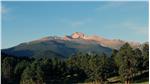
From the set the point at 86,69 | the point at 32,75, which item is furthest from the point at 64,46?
the point at 32,75

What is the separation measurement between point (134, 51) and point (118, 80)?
2.75 metres

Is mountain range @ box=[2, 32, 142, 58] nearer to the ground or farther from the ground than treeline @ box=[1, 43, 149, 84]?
farther from the ground

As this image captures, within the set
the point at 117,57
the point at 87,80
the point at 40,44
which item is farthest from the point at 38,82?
the point at 40,44

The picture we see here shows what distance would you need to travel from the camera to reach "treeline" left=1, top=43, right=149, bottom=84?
23.8 m

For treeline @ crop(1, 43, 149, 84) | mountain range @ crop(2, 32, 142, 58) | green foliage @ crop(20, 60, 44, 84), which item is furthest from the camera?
mountain range @ crop(2, 32, 142, 58)

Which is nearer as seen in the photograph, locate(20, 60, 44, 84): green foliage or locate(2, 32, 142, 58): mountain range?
locate(20, 60, 44, 84): green foliage

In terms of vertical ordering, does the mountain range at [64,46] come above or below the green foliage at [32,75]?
above

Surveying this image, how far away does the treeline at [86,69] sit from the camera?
23844 millimetres

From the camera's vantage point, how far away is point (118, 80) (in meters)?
25.3

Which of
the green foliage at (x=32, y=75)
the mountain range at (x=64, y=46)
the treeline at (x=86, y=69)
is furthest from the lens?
the mountain range at (x=64, y=46)

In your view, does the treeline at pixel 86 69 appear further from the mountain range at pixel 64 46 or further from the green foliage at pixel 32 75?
the mountain range at pixel 64 46

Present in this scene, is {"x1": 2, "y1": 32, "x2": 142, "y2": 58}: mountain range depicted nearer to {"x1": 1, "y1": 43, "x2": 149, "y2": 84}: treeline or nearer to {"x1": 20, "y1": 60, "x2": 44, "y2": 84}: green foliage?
{"x1": 1, "y1": 43, "x2": 149, "y2": 84}: treeline

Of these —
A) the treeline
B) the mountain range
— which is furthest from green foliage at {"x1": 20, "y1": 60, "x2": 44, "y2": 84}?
the mountain range

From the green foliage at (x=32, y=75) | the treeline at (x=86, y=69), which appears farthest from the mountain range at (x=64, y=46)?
the green foliage at (x=32, y=75)
